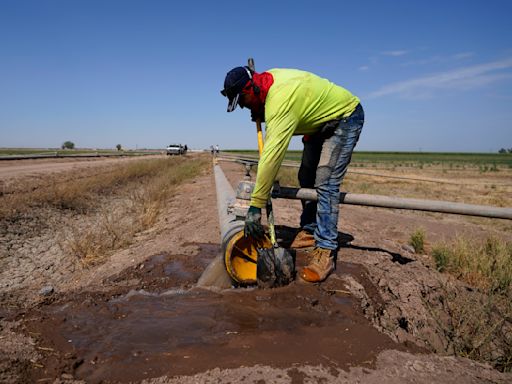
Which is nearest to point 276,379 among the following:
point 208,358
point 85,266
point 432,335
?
point 208,358

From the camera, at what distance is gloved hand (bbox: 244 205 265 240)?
3.02 metres

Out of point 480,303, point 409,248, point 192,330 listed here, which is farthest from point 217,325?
point 409,248

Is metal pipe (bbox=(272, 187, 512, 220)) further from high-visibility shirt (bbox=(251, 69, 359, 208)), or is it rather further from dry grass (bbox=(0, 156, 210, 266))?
dry grass (bbox=(0, 156, 210, 266))

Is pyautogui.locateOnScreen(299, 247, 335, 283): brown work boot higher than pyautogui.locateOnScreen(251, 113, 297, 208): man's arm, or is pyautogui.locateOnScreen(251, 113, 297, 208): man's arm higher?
pyautogui.locateOnScreen(251, 113, 297, 208): man's arm

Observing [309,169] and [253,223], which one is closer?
[253,223]

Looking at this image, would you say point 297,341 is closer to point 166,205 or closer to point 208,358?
point 208,358

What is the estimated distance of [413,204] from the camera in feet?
12.3

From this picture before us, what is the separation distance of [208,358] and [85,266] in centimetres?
317

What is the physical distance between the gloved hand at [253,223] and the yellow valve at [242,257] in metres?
0.19

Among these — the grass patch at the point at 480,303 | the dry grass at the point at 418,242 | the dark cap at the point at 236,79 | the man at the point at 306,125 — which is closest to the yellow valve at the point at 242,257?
the man at the point at 306,125

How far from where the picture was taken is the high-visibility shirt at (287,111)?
295 cm

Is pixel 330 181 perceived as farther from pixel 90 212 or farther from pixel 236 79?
pixel 90 212

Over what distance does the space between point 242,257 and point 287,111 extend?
1.39m

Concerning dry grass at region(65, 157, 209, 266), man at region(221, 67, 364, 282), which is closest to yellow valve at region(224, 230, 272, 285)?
man at region(221, 67, 364, 282)
